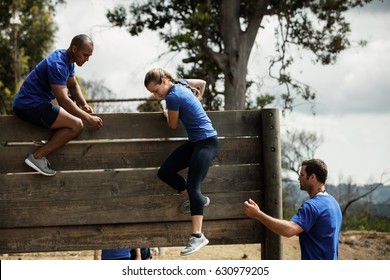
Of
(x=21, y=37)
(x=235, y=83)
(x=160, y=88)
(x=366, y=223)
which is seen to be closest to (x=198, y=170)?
(x=160, y=88)

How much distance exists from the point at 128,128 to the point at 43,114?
0.74m

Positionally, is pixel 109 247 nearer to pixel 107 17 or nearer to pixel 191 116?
pixel 191 116

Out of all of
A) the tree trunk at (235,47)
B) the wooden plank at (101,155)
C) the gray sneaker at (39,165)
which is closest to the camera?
the gray sneaker at (39,165)

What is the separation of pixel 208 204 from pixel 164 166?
1.90ft

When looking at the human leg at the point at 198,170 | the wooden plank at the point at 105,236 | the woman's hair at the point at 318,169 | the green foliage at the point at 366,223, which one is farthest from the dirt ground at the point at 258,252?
the woman's hair at the point at 318,169

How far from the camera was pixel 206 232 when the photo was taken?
5453 millimetres

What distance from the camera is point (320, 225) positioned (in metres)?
4.12

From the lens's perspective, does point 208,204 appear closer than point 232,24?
Yes

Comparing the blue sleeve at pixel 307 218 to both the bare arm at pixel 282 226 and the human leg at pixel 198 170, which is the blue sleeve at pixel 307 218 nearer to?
the bare arm at pixel 282 226

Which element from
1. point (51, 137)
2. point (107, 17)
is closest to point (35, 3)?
point (107, 17)

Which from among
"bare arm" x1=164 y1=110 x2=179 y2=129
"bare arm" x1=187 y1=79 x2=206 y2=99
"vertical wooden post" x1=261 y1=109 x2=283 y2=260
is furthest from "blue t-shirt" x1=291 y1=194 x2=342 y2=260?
"bare arm" x1=187 y1=79 x2=206 y2=99

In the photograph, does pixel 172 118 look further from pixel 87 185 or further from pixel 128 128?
pixel 87 185

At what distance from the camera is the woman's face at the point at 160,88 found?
496 cm
